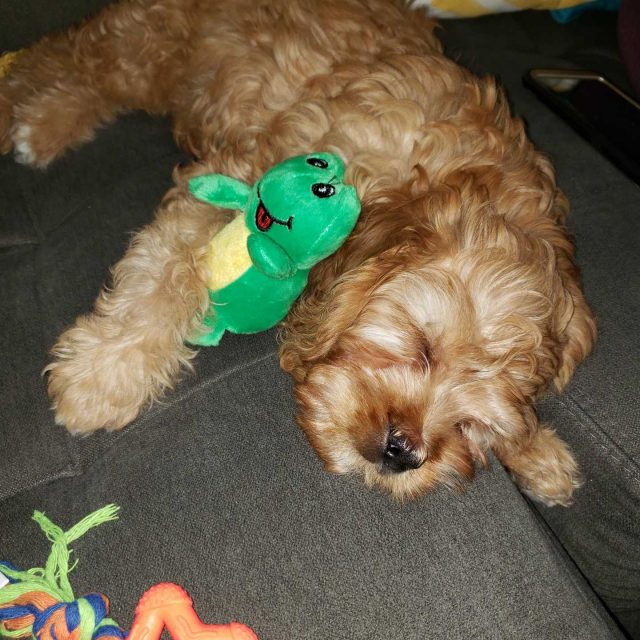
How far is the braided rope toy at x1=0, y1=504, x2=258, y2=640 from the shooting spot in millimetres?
1664

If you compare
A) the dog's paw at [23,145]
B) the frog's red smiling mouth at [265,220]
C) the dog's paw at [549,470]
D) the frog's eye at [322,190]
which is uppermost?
the frog's eye at [322,190]

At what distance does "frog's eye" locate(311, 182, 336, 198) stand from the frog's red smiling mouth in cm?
10

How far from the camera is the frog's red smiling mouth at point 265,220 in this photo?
1.87m

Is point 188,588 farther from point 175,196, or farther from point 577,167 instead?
point 577,167

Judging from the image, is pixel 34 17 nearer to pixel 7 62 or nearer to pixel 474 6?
pixel 7 62

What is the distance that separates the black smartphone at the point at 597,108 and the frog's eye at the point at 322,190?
5.35 feet

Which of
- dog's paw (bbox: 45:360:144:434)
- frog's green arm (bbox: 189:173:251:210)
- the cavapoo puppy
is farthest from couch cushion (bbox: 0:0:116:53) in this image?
dog's paw (bbox: 45:360:144:434)

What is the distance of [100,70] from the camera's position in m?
3.21

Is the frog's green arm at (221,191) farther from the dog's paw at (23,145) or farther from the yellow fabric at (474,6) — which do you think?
the yellow fabric at (474,6)

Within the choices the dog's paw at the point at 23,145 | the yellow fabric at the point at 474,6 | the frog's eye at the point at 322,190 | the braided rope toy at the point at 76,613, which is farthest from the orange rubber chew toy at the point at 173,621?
the yellow fabric at the point at 474,6

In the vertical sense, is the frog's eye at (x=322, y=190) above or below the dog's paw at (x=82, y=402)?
above

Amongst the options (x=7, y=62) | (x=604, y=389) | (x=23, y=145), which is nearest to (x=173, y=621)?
(x=604, y=389)

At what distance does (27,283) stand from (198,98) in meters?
1.11

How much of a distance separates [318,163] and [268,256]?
12.5 inches
